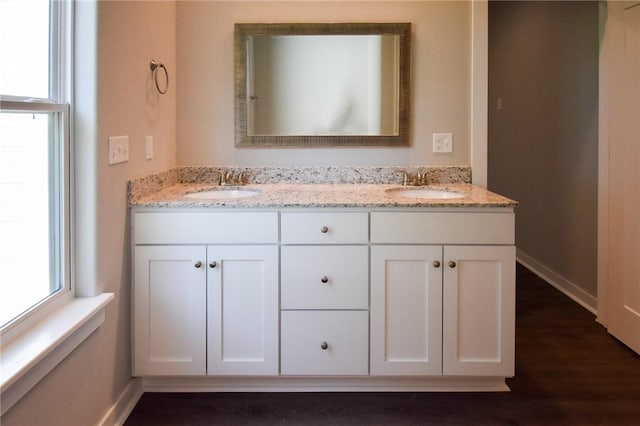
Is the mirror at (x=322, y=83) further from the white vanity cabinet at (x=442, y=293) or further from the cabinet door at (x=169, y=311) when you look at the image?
the cabinet door at (x=169, y=311)

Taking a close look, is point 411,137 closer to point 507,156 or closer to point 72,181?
point 72,181

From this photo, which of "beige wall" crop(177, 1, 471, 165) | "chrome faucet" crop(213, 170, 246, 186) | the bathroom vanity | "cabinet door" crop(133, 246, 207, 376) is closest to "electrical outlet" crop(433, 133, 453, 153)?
"beige wall" crop(177, 1, 471, 165)

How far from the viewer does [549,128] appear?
422 centimetres

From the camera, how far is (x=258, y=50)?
2.89 meters

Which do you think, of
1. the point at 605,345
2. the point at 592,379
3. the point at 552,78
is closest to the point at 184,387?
the point at 592,379

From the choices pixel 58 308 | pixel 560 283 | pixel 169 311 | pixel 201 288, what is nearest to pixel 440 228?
pixel 201 288

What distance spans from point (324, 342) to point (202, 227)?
0.68m

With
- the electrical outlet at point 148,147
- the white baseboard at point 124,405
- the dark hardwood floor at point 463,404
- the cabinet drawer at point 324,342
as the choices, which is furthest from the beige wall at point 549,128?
the white baseboard at point 124,405

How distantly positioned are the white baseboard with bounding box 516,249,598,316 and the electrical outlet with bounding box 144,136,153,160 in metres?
2.75

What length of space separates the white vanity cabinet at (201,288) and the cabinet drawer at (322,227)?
65 mm

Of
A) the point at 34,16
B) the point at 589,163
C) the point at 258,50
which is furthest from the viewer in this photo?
the point at 589,163

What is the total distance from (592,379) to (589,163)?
5.27 feet

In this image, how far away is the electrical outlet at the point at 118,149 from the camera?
2.06 meters

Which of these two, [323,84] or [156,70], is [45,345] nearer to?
[156,70]
